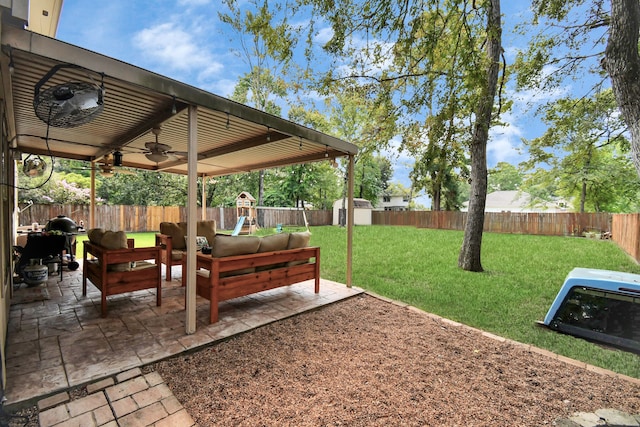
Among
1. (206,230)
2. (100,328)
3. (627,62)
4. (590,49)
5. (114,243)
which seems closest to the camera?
(627,62)

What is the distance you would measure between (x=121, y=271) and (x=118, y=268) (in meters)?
0.06

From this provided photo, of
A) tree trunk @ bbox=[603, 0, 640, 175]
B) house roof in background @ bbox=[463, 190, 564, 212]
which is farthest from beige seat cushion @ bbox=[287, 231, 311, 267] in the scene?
house roof in background @ bbox=[463, 190, 564, 212]

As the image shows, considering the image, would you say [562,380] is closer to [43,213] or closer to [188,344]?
[188,344]

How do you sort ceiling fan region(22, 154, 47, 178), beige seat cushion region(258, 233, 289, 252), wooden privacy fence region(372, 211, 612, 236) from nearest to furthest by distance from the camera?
beige seat cushion region(258, 233, 289, 252) < ceiling fan region(22, 154, 47, 178) < wooden privacy fence region(372, 211, 612, 236)

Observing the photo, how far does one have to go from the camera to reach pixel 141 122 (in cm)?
376

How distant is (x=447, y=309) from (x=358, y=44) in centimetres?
476

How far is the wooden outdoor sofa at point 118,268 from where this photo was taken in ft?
10.4

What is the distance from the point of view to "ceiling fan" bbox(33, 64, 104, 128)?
1927 mm

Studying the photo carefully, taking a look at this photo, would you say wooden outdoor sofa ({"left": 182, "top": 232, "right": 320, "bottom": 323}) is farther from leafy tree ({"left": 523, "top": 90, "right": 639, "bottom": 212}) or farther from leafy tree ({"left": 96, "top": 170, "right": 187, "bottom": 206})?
leafy tree ({"left": 96, "top": 170, "right": 187, "bottom": 206})

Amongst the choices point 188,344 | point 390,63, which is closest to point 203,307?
point 188,344

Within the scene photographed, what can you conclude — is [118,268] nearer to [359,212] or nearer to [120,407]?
[120,407]

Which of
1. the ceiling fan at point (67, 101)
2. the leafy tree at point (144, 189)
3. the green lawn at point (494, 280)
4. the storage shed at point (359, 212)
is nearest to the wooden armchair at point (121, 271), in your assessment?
the ceiling fan at point (67, 101)

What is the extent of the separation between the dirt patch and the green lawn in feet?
1.84

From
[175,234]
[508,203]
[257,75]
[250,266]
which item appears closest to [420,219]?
[257,75]
